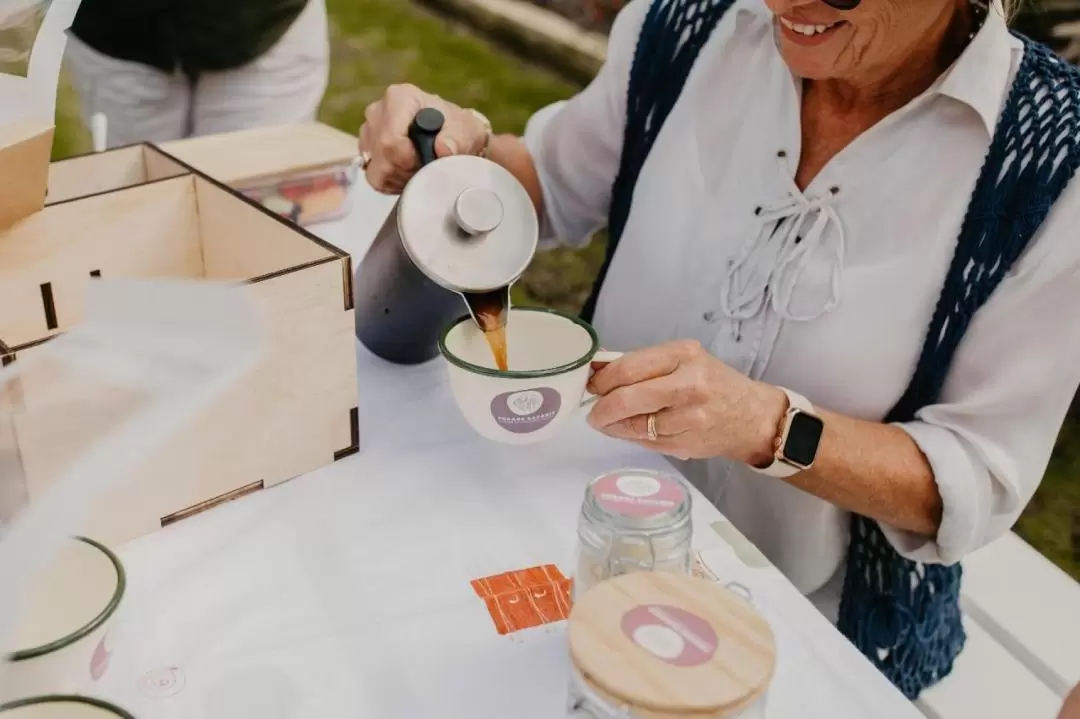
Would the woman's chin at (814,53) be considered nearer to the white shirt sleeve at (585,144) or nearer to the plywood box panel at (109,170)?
the white shirt sleeve at (585,144)

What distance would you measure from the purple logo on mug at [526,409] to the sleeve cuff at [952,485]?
15.2 inches

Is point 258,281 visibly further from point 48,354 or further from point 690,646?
point 690,646

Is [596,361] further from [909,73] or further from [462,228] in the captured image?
[909,73]

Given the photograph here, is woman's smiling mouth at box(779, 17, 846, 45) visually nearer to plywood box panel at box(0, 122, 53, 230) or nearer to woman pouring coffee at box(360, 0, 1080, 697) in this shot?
woman pouring coffee at box(360, 0, 1080, 697)

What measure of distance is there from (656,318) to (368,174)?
14.6 inches

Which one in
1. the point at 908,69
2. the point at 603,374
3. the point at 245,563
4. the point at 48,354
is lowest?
the point at 245,563

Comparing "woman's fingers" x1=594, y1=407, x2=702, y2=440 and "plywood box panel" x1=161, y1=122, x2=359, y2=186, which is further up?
"plywood box panel" x1=161, y1=122, x2=359, y2=186

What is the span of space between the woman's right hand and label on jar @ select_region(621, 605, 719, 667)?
59 cm

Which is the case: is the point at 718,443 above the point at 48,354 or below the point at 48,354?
below

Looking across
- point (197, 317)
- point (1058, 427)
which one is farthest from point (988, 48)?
point (197, 317)

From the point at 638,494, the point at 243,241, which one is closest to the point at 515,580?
the point at 638,494

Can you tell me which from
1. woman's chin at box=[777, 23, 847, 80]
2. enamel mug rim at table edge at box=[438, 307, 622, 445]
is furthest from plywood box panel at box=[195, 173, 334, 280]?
woman's chin at box=[777, 23, 847, 80]

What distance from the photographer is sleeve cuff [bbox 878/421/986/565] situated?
3.03 feet

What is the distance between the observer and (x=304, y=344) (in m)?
0.79
